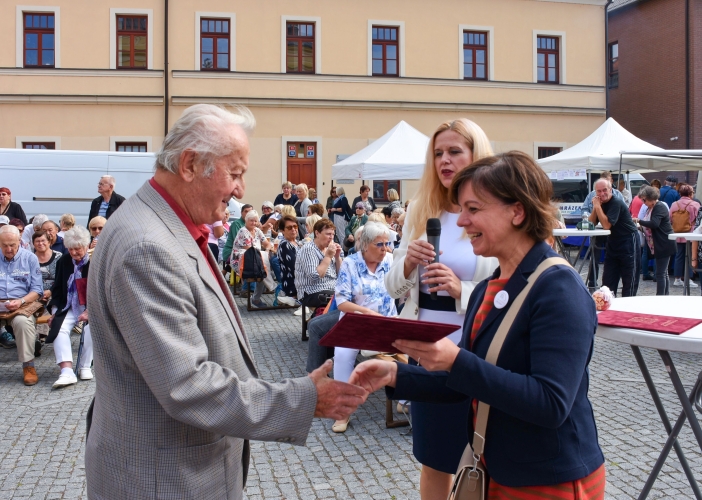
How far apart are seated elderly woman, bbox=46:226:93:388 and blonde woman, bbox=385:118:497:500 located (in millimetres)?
4657

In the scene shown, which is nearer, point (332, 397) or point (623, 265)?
point (332, 397)

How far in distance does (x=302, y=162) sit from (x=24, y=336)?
16864 mm

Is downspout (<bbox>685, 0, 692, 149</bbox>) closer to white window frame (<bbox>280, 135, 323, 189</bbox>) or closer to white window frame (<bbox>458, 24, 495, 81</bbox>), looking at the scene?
white window frame (<bbox>458, 24, 495, 81</bbox>)

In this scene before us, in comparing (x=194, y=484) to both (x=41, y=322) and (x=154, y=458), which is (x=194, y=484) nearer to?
(x=154, y=458)

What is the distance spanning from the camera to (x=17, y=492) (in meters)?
3.97

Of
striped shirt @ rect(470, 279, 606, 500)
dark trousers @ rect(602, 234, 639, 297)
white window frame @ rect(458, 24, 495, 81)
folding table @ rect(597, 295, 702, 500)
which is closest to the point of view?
striped shirt @ rect(470, 279, 606, 500)

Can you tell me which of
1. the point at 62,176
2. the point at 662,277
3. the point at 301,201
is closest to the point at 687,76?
the point at 301,201

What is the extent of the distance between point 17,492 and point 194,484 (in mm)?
2754

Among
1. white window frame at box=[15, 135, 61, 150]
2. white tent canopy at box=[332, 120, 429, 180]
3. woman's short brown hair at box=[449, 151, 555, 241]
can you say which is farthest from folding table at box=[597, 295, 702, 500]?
white window frame at box=[15, 135, 61, 150]

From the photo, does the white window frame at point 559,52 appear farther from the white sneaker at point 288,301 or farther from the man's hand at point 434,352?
the man's hand at point 434,352

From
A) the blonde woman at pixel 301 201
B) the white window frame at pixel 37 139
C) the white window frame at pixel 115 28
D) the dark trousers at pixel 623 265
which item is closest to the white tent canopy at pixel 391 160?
the blonde woman at pixel 301 201

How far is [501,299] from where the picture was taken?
1.92 meters

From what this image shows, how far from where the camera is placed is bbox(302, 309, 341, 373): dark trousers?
5992mm

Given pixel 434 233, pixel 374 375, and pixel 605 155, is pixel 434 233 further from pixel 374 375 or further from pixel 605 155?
pixel 605 155
